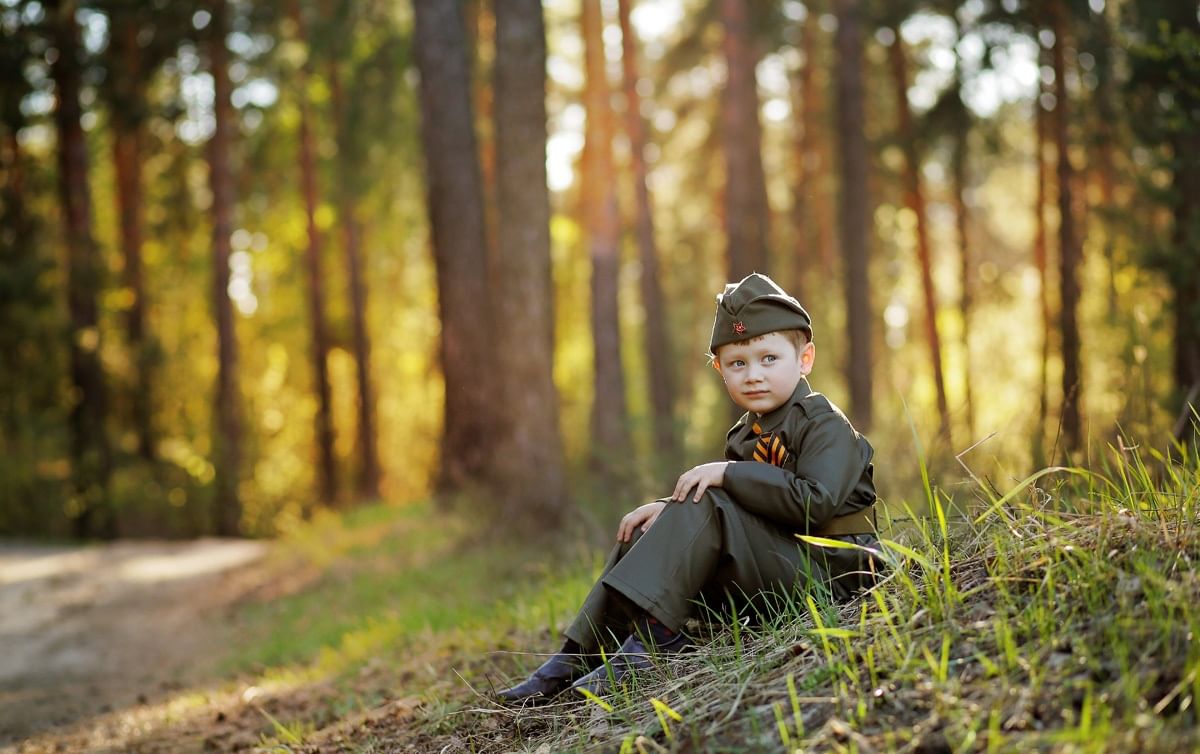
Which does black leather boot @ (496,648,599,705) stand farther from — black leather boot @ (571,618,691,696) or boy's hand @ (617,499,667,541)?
boy's hand @ (617,499,667,541)

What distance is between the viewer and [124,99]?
20578 millimetres

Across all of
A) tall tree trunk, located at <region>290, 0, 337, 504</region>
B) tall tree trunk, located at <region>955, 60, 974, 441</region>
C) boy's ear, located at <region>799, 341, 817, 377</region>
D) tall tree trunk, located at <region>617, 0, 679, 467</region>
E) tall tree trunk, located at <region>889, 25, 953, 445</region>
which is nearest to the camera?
boy's ear, located at <region>799, 341, 817, 377</region>

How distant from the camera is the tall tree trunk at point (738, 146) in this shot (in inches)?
680

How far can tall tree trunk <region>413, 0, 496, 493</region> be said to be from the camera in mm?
13875

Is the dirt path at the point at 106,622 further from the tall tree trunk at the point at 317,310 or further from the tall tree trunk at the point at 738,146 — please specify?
the tall tree trunk at the point at 738,146

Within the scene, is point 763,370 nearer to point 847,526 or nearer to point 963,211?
point 847,526

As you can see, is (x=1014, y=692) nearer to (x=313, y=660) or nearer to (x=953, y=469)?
(x=953, y=469)

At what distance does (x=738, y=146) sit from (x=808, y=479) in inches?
574

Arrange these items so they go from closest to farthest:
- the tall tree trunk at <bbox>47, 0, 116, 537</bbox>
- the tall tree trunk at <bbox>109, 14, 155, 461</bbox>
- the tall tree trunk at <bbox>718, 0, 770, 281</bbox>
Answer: the tall tree trunk at <bbox>718, 0, 770, 281</bbox>, the tall tree trunk at <bbox>47, 0, 116, 537</bbox>, the tall tree trunk at <bbox>109, 14, 155, 461</bbox>

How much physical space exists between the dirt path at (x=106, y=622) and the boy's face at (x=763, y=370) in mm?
4458

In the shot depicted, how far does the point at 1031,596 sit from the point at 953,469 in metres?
4.22

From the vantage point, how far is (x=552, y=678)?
4.36 meters

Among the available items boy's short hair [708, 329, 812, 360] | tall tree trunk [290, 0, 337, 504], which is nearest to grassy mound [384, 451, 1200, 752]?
boy's short hair [708, 329, 812, 360]

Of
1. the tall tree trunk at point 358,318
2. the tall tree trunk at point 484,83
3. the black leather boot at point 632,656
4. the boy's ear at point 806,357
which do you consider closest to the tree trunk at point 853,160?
the tall tree trunk at point 484,83
